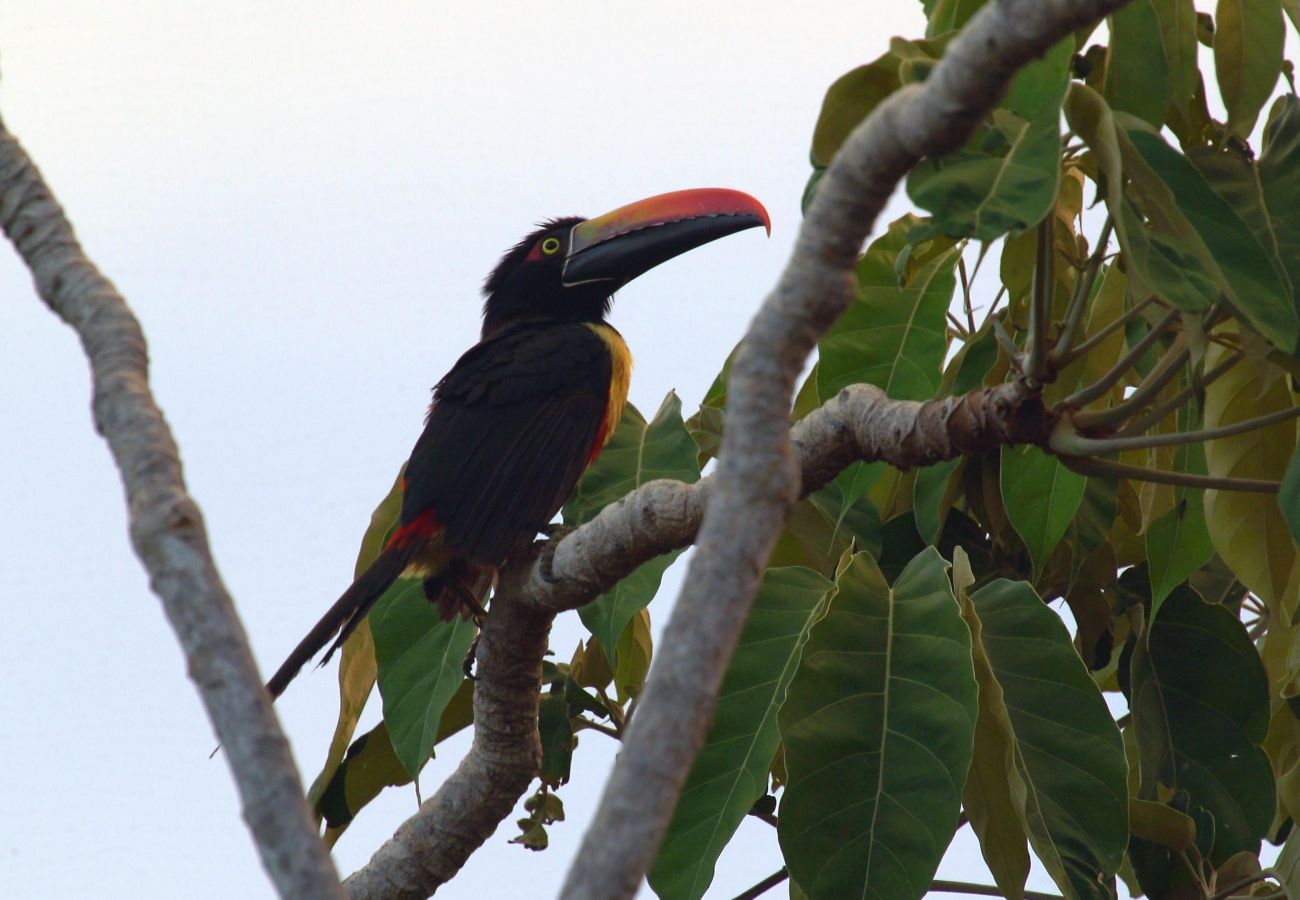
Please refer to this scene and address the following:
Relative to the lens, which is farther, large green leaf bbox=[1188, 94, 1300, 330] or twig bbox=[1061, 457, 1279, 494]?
large green leaf bbox=[1188, 94, 1300, 330]

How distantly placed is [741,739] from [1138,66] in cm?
124

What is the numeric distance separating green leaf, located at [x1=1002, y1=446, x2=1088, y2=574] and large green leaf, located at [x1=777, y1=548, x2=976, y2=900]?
26 cm

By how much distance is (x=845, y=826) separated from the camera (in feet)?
7.50

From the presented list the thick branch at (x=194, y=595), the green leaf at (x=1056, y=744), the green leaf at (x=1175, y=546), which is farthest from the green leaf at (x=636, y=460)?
the thick branch at (x=194, y=595)

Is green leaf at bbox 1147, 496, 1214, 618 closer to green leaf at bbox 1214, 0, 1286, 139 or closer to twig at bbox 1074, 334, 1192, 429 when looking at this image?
twig at bbox 1074, 334, 1192, 429

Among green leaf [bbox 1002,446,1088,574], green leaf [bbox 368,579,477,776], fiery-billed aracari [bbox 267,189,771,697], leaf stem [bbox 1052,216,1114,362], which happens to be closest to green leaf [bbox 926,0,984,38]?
leaf stem [bbox 1052,216,1114,362]

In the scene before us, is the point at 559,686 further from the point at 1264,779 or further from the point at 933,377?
the point at 1264,779

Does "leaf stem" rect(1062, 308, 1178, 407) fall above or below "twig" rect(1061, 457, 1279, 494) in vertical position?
above

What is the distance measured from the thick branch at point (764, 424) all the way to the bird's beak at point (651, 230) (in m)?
3.24

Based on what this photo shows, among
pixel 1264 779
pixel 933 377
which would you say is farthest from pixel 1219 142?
pixel 1264 779

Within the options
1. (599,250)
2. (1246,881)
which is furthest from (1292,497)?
(599,250)

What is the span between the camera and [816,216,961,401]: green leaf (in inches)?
106

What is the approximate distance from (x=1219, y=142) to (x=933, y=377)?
24.9 inches

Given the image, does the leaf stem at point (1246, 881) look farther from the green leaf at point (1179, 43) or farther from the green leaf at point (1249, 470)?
the green leaf at point (1179, 43)
